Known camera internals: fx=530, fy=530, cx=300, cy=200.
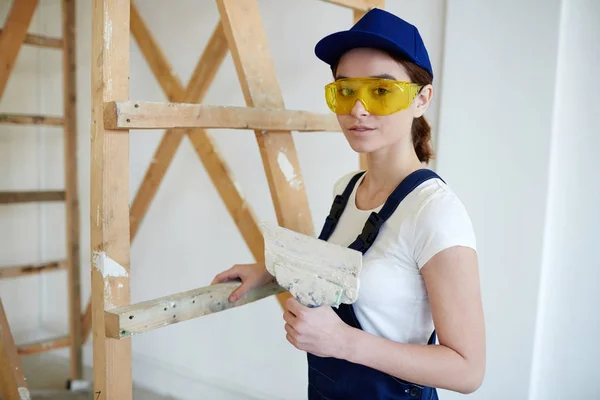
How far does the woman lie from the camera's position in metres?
1.05

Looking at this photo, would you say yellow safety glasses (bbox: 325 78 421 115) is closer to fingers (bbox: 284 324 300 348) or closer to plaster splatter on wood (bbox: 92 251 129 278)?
fingers (bbox: 284 324 300 348)

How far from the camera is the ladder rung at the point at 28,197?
2641 mm

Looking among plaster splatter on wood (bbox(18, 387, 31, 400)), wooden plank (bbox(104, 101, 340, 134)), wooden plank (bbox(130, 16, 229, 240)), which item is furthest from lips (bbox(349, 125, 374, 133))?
plaster splatter on wood (bbox(18, 387, 31, 400))

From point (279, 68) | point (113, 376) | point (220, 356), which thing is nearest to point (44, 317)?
point (220, 356)

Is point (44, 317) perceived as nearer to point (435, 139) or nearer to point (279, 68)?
point (279, 68)

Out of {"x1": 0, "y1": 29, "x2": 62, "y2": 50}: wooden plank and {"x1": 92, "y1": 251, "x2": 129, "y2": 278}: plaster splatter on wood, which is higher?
{"x1": 0, "y1": 29, "x2": 62, "y2": 50}: wooden plank

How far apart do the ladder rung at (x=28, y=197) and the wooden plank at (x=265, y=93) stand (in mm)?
1734

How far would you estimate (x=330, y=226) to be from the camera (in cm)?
140

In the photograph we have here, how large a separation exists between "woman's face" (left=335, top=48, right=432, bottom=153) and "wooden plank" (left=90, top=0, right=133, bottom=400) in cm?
51

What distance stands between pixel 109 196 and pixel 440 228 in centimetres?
72

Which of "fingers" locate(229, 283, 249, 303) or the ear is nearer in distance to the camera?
the ear

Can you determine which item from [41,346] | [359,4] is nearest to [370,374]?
[359,4]

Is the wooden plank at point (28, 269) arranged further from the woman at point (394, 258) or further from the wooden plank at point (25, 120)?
the woman at point (394, 258)

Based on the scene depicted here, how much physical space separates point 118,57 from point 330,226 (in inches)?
25.9
